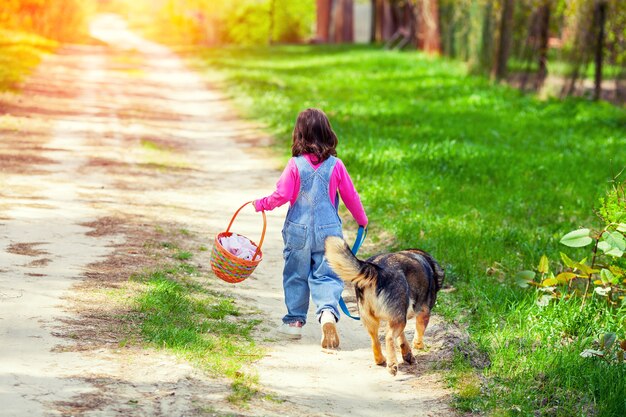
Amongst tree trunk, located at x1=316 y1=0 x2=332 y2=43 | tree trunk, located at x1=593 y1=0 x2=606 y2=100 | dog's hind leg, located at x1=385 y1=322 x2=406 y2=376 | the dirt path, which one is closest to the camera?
the dirt path

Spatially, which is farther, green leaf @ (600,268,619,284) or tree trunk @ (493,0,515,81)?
tree trunk @ (493,0,515,81)

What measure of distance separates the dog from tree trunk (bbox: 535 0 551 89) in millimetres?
19139

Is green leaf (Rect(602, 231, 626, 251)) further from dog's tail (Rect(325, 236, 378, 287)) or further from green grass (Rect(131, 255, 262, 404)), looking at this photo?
green grass (Rect(131, 255, 262, 404))

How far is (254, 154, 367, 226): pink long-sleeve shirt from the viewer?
693cm

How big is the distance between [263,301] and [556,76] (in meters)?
17.7

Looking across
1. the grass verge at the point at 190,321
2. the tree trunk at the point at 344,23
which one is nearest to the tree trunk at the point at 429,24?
the tree trunk at the point at 344,23

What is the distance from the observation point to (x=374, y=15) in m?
50.0

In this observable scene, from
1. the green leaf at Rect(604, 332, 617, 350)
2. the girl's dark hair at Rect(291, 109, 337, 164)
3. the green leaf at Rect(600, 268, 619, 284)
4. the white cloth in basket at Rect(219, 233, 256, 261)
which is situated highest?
the girl's dark hair at Rect(291, 109, 337, 164)

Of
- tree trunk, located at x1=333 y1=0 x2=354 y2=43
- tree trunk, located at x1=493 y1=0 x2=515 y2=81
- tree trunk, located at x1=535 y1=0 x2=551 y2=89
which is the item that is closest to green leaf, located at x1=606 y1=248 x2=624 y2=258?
tree trunk, located at x1=535 y1=0 x2=551 y2=89

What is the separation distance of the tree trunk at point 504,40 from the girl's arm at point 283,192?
20.1 metres

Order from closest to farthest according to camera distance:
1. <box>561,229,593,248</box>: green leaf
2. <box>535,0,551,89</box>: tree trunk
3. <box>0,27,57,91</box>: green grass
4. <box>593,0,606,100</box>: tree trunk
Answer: <box>561,229,593,248</box>: green leaf → <box>593,0,606,100</box>: tree trunk → <box>0,27,57,91</box>: green grass → <box>535,0,551,89</box>: tree trunk

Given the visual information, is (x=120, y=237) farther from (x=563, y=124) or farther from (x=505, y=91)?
(x=505, y=91)

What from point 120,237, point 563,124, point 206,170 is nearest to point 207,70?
point 563,124

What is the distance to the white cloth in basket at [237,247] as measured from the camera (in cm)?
716
